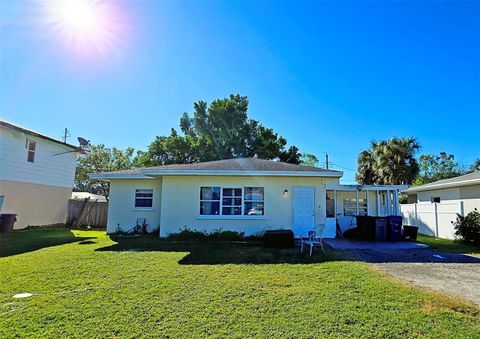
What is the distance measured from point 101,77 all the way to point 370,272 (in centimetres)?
1167

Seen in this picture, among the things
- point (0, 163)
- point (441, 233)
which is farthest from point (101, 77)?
point (441, 233)

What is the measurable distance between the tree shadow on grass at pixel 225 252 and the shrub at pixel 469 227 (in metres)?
6.07

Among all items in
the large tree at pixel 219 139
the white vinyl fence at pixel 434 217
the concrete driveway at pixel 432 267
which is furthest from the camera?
the large tree at pixel 219 139

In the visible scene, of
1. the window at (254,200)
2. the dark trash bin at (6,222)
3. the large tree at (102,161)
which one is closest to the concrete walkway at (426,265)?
the window at (254,200)

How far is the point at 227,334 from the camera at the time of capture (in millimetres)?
3115

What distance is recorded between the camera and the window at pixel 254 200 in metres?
10.9

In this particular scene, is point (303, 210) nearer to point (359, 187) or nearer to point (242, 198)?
point (242, 198)

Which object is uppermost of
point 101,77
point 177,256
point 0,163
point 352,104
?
point 352,104

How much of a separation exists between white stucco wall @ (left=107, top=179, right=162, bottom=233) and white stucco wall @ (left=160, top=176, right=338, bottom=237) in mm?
1604

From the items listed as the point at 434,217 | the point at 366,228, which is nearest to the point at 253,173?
the point at 366,228

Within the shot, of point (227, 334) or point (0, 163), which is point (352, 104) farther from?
point (0, 163)

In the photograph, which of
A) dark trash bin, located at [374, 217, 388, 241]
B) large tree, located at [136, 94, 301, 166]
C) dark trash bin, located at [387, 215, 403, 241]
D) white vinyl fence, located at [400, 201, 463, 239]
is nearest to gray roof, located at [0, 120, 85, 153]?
large tree, located at [136, 94, 301, 166]

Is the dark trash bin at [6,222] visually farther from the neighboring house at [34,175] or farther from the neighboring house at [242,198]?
the neighboring house at [242,198]

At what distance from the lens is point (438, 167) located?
35.7m
